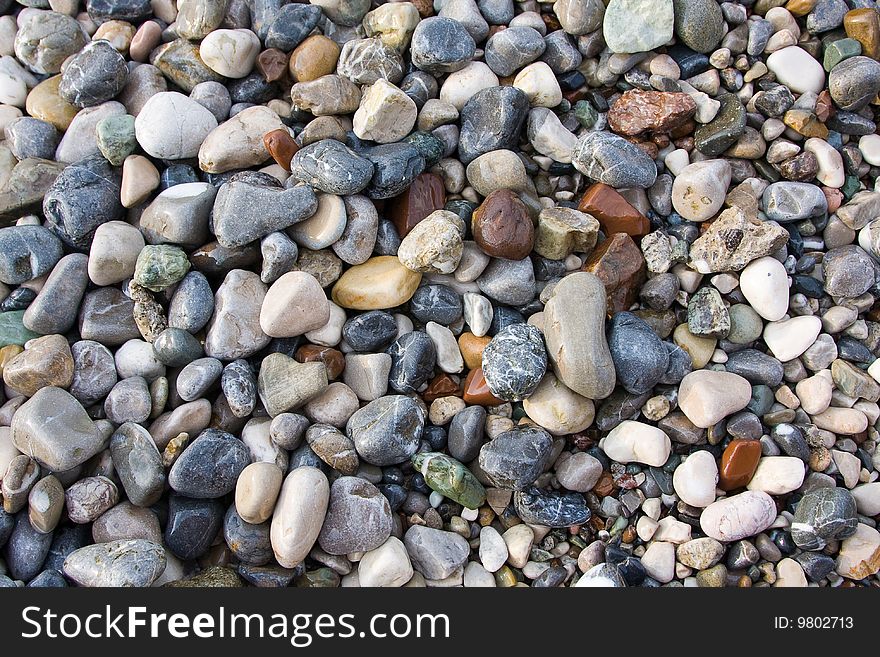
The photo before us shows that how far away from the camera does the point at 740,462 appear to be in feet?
6.45

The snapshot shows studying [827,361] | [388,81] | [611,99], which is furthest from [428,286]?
[827,361]

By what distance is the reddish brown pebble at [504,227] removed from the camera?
204 cm

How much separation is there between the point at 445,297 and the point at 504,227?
0.87 feet

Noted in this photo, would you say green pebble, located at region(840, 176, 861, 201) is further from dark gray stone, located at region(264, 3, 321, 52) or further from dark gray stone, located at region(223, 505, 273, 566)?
dark gray stone, located at region(223, 505, 273, 566)

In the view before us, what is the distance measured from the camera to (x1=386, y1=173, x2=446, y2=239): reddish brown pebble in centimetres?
218

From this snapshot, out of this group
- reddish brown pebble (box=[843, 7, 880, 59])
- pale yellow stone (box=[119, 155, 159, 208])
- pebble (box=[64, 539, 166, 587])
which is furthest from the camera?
reddish brown pebble (box=[843, 7, 880, 59])

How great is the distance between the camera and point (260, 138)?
2209 mm

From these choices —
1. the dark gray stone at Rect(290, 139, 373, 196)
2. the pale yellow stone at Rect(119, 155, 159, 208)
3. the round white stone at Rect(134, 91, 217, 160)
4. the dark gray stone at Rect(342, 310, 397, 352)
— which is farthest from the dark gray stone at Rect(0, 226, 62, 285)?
the dark gray stone at Rect(342, 310, 397, 352)

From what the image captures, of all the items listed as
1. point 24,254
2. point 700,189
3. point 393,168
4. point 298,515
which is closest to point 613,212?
point 700,189

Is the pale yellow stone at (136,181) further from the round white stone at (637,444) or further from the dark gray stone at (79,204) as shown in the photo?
the round white stone at (637,444)

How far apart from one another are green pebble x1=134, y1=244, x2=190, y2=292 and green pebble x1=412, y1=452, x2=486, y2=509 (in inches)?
34.3

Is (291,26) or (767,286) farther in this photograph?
(291,26)

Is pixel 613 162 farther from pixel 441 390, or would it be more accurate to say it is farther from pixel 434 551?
pixel 434 551

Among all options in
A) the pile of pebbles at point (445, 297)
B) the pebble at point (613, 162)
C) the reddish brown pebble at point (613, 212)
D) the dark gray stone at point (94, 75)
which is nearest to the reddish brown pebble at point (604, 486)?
the pile of pebbles at point (445, 297)
